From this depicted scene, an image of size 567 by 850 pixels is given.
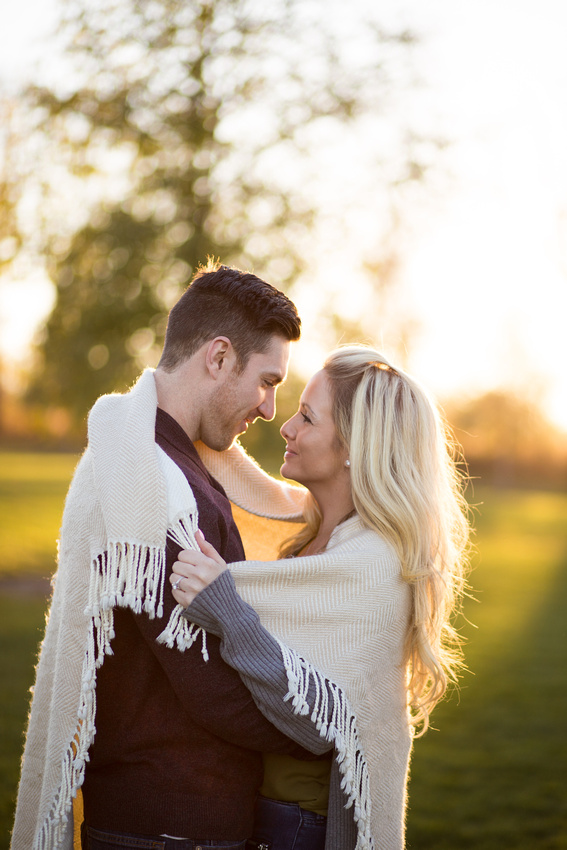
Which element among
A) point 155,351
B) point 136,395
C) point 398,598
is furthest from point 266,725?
point 155,351

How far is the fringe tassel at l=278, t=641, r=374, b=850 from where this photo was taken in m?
2.24

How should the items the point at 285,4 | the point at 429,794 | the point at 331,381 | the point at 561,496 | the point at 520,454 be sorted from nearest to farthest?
the point at 331,381
the point at 429,794
the point at 285,4
the point at 561,496
the point at 520,454

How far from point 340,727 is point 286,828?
361 mm

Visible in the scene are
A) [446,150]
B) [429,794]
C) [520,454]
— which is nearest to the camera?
[429,794]

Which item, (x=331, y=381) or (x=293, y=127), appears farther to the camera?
(x=293, y=127)

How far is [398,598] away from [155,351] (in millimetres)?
6454

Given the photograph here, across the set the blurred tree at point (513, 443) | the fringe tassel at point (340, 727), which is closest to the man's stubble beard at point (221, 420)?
the fringe tassel at point (340, 727)

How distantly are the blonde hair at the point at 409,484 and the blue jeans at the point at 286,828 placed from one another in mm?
574

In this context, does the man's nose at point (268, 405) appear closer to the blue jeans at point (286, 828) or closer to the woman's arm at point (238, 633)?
the woman's arm at point (238, 633)

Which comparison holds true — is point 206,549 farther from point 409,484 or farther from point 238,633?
point 409,484

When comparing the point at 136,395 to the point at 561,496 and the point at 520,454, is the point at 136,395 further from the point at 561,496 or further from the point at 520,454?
the point at 520,454

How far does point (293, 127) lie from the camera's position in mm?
8727

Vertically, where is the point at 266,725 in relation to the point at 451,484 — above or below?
below

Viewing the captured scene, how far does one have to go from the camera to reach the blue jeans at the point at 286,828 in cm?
233
